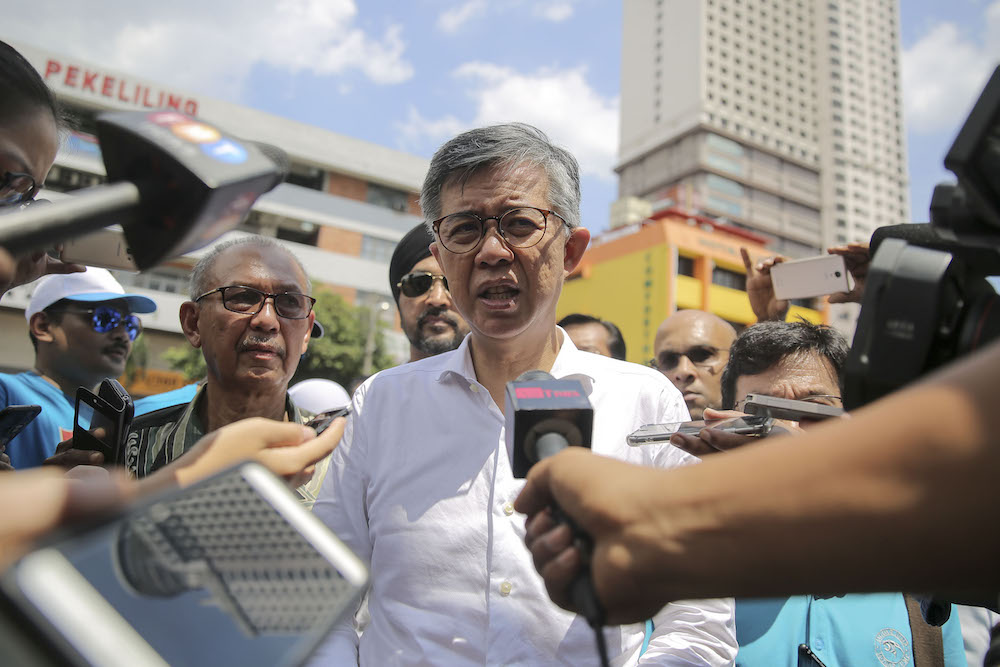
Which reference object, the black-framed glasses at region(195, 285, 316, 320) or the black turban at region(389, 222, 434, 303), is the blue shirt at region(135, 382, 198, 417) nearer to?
the black-framed glasses at region(195, 285, 316, 320)

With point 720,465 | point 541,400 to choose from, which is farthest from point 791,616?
point 720,465

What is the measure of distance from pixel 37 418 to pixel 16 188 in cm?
185

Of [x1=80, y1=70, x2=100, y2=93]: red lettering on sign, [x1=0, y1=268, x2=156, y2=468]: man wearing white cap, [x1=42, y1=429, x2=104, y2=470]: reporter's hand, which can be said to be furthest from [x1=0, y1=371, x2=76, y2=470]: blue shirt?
[x1=80, y1=70, x2=100, y2=93]: red lettering on sign

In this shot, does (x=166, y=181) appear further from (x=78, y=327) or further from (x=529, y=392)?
(x=78, y=327)

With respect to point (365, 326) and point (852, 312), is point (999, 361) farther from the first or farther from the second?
point (852, 312)

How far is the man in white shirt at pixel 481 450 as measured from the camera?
166cm

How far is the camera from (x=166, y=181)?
3.03 feet

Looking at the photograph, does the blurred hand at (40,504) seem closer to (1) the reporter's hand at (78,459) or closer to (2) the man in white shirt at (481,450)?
(2) the man in white shirt at (481,450)

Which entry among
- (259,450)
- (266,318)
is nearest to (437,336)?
(266,318)

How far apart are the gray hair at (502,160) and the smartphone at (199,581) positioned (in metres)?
1.34

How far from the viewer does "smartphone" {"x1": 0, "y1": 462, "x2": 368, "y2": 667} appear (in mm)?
665

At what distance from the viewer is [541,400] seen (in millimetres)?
1159

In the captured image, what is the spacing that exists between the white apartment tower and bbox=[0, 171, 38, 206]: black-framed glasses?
57.2 meters

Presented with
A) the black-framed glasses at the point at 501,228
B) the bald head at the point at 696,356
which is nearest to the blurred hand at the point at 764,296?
the bald head at the point at 696,356
